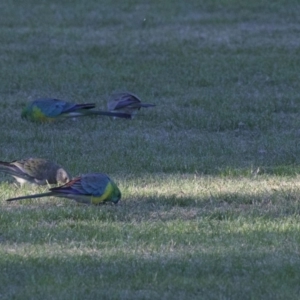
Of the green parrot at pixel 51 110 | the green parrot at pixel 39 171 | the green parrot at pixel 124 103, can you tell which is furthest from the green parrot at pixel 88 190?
the green parrot at pixel 124 103

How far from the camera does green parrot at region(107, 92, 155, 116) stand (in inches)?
520

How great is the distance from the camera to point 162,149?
37.5ft

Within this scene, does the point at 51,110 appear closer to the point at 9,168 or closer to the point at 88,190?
the point at 9,168

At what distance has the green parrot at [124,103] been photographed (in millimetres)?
13195

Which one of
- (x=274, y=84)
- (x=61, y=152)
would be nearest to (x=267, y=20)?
(x=274, y=84)

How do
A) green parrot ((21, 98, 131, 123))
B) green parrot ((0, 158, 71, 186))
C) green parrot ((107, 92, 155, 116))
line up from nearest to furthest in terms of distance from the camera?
green parrot ((0, 158, 71, 186)) < green parrot ((21, 98, 131, 123)) < green parrot ((107, 92, 155, 116))

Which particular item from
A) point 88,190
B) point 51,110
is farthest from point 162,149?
point 88,190

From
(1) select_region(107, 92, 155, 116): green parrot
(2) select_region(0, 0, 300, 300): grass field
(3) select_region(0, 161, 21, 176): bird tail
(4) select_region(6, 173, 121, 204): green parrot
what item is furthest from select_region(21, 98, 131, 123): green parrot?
(4) select_region(6, 173, 121, 204): green parrot

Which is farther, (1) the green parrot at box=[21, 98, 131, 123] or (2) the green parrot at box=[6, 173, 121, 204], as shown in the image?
(1) the green parrot at box=[21, 98, 131, 123]

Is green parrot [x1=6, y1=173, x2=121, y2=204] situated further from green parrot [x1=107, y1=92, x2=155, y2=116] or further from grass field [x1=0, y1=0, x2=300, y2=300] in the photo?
green parrot [x1=107, y1=92, x2=155, y2=116]

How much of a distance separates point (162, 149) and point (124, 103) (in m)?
1.93

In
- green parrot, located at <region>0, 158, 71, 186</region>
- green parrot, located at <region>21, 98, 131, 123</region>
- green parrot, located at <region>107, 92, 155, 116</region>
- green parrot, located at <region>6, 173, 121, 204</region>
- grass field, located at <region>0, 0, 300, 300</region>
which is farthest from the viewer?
green parrot, located at <region>107, 92, 155, 116</region>

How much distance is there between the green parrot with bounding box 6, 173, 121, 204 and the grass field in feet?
0.35

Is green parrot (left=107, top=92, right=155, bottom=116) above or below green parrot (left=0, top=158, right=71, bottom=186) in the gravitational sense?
below
